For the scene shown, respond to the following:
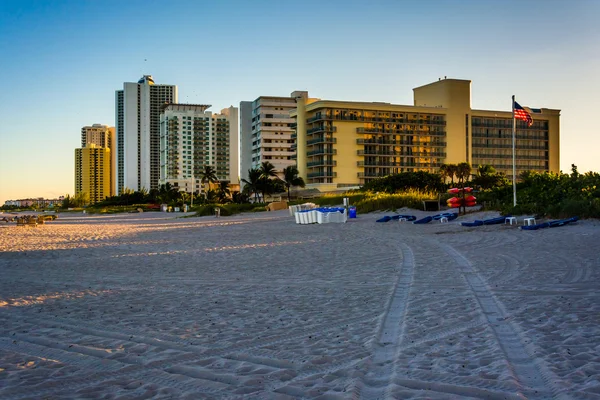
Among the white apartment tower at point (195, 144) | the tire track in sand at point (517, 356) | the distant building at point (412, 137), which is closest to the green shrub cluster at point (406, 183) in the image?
the distant building at point (412, 137)

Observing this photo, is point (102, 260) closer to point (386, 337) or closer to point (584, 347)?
point (386, 337)

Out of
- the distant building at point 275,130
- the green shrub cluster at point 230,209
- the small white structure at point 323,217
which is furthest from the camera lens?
the distant building at point 275,130

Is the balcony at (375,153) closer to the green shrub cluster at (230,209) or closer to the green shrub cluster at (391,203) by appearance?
the green shrub cluster at (230,209)

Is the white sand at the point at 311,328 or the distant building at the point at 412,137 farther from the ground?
the distant building at the point at 412,137

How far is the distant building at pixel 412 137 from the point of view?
309 feet

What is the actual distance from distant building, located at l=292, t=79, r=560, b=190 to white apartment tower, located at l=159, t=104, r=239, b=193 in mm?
77726

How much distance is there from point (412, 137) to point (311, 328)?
314 ft

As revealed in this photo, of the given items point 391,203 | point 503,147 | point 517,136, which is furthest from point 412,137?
point 391,203

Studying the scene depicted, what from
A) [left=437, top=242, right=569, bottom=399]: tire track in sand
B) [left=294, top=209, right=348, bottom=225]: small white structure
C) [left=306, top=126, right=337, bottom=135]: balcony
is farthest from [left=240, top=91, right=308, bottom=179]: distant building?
[left=437, top=242, right=569, bottom=399]: tire track in sand

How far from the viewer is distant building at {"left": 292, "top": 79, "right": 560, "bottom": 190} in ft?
309

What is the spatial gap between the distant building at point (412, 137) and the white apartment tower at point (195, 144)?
77.7 m

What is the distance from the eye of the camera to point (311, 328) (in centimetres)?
645

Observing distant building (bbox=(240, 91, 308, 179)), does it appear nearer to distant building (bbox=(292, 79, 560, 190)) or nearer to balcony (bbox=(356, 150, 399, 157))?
distant building (bbox=(292, 79, 560, 190))

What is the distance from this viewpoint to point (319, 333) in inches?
Answer: 244
